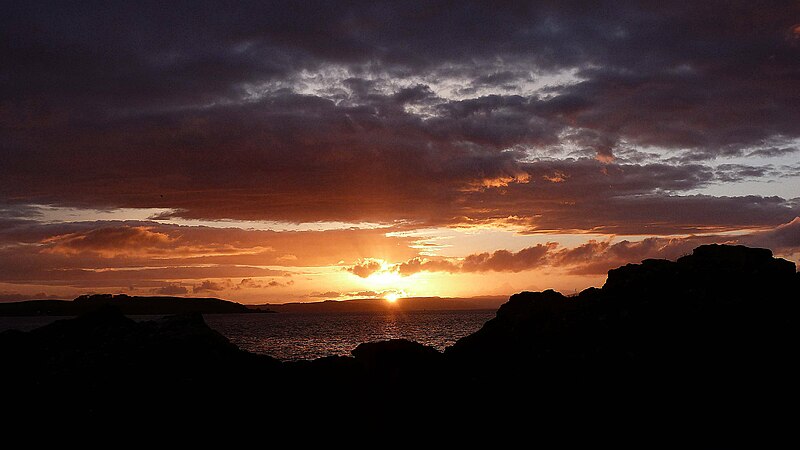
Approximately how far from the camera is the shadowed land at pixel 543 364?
2472cm

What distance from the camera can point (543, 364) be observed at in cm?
2741

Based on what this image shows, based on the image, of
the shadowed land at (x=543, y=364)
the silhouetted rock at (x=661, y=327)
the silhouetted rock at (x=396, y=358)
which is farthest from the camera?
the silhouetted rock at (x=396, y=358)

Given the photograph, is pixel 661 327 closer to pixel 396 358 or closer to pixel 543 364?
pixel 543 364

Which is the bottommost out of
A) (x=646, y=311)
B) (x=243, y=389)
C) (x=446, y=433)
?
(x=446, y=433)

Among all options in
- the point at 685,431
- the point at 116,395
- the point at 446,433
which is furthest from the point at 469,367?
the point at 116,395

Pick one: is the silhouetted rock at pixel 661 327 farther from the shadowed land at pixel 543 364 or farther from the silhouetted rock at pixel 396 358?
the silhouetted rock at pixel 396 358

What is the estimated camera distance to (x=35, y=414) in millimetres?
26750

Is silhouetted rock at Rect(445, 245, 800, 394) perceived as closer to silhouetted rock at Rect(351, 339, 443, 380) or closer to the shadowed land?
the shadowed land

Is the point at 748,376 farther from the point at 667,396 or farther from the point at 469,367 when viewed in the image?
the point at 469,367

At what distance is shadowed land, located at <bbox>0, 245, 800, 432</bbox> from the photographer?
24.7 m

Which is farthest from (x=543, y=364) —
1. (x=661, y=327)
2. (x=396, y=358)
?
(x=396, y=358)

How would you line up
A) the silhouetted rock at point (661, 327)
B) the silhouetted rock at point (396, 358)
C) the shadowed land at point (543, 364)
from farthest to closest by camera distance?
the silhouetted rock at point (396, 358)
the silhouetted rock at point (661, 327)
the shadowed land at point (543, 364)

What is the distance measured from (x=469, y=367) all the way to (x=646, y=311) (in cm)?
824

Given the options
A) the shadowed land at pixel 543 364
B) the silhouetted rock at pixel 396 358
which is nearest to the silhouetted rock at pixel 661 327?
the shadowed land at pixel 543 364
